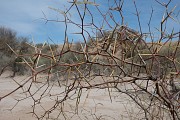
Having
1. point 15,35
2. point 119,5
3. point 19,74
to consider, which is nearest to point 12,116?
point 119,5

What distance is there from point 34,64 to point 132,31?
665 millimetres

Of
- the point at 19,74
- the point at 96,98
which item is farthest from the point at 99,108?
the point at 19,74

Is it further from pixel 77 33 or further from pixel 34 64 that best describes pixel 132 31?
pixel 34 64

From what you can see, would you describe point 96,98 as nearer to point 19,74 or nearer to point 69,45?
point 69,45

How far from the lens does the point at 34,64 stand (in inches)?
52.7

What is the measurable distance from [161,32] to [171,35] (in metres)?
0.06

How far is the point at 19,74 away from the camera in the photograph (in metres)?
16.8

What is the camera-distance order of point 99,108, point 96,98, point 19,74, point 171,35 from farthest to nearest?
1. point 19,74
2. point 96,98
3. point 99,108
4. point 171,35

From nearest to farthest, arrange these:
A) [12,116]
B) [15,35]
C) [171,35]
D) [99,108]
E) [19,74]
Answer: 1. [171,35]
2. [12,116]
3. [99,108]
4. [19,74]
5. [15,35]

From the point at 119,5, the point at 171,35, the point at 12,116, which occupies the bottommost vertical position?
the point at 12,116

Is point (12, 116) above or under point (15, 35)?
under

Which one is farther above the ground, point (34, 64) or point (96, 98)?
point (34, 64)

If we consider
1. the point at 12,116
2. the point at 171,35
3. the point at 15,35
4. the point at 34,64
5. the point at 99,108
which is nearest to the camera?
the point at 34,64

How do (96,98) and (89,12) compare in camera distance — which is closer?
(89,12)
